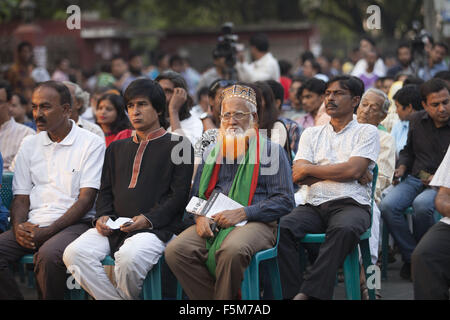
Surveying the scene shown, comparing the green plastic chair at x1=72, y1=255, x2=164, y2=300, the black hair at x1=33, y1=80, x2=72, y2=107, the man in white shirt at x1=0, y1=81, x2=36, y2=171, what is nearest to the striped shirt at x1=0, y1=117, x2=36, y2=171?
the man in white shirt at x1=0, y1=81, x2=36, y2=171

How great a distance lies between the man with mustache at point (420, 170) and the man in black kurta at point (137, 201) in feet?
6.76

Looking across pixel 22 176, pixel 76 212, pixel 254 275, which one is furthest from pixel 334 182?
pixel 22 176

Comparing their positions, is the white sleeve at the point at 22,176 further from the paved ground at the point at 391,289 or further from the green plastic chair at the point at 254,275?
the green plastic chair at the point at 254,275

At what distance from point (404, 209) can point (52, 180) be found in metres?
3.00

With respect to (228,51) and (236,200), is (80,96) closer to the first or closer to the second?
(228,51)

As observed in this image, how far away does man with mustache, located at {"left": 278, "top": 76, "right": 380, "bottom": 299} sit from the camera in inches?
182

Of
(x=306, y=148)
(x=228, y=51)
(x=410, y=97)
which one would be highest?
(x=228, y=51)

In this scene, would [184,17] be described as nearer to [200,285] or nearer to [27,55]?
[27,55]

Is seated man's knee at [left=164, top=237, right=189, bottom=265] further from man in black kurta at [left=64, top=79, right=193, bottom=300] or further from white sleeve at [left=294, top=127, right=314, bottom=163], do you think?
white sleeve at [left=294, top=127, right=314, bottom=163]

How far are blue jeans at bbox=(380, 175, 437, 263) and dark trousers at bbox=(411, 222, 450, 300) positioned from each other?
1.40 meters

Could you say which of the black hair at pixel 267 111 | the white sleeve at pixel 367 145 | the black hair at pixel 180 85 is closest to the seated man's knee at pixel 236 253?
the white sleeve at pixel 367 145

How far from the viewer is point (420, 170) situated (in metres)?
6.00
